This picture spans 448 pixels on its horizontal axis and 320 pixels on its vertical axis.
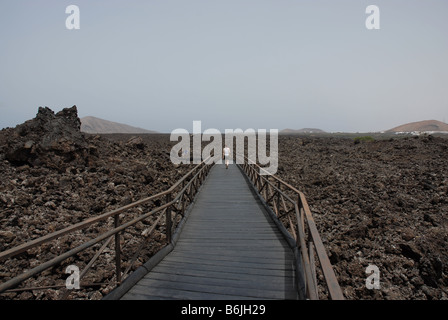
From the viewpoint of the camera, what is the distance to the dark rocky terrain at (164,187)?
8320 millimetres

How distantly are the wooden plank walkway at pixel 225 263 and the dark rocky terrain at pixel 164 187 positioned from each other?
9.54 feet

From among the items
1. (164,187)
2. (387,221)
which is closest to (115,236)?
(387,221)

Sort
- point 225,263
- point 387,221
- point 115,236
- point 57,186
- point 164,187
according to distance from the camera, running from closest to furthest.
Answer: point 115,236 → point 225,263 → point 387,221 → point 57,186 → point 164,187

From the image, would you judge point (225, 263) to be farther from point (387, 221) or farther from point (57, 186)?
point (57, 186)

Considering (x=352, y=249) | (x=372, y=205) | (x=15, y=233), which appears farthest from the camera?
(x=372, y=205)

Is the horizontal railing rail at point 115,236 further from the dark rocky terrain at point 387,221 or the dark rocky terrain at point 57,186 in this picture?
the dark rocky terrain at point 387,221

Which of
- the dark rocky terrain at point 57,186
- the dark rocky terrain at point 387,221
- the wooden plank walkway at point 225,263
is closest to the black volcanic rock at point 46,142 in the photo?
the dark rocky terrain at point 57,186

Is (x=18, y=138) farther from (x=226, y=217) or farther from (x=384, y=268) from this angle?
(x=384, y=268)

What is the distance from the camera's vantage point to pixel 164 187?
1617cm

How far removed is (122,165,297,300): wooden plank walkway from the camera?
3.79m

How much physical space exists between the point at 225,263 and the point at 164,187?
1190cm

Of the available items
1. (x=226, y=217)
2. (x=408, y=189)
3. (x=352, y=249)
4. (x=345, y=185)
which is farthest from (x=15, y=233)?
(x=408, y=189)

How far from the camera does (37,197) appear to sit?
35.2ft
